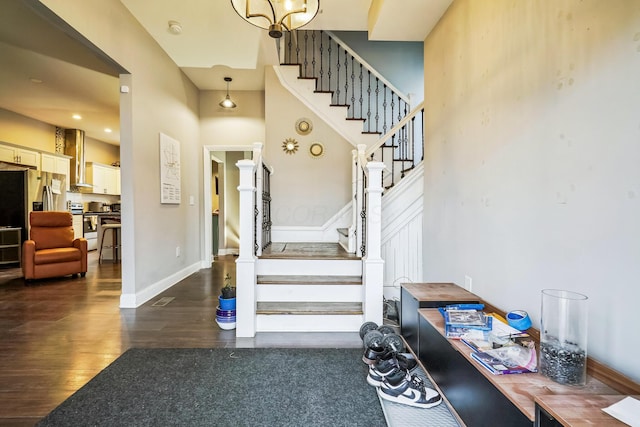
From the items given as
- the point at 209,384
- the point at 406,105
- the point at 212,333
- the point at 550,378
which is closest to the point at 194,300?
the point at 212,333

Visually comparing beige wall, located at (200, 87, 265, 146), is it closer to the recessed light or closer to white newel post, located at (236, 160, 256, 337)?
the recessed light

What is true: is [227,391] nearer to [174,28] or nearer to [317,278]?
[317,278]

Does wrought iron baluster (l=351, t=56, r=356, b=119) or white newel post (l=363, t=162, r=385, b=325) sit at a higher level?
wrought iron baluster (l=351, t=56, r=356, b=119)

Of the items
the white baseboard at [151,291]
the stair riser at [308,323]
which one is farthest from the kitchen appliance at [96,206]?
the stair riser at [308,323]

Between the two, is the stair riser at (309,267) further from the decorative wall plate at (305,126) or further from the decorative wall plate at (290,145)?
the decorative wall plate at (305,126)

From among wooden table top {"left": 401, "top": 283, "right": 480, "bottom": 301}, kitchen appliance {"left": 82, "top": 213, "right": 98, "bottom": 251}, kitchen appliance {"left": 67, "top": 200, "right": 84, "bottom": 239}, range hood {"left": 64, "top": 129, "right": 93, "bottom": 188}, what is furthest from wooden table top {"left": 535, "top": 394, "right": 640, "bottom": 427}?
kitchen appliance {"left": 82, "top": 213, "right": 98, "bottom": 251}

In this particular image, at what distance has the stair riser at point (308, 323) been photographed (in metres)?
2.73

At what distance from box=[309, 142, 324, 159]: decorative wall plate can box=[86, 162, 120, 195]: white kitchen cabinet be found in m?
6.78

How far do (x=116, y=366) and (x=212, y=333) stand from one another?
73 cm

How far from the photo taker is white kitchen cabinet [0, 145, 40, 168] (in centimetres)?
566

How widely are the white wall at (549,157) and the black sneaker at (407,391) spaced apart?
2.33ft

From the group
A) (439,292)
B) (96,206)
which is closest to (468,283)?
(439,292)

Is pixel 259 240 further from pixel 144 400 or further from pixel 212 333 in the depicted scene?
pixel 144 400

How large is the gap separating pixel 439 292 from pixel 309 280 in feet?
3.94
